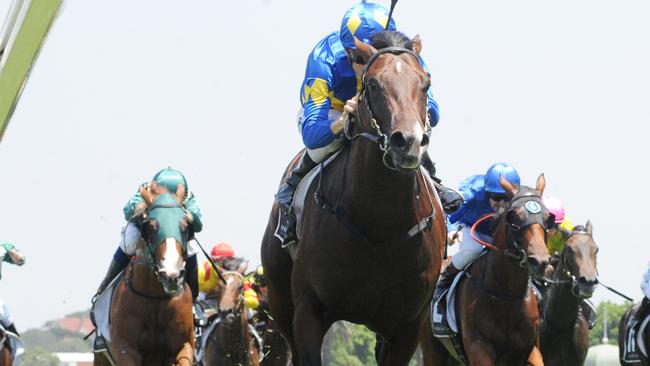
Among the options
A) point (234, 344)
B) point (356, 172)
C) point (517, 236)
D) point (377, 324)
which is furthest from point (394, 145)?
point (234, 344)

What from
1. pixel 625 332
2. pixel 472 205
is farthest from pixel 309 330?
pixel 625 332

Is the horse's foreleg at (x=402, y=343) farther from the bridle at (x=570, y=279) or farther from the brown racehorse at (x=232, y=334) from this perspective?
the brown racehorse at (x=232, y=334)

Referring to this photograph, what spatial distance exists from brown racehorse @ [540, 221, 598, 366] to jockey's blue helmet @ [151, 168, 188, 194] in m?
4.31

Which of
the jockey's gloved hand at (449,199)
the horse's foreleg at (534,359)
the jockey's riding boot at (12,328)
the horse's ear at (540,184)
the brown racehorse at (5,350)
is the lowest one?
the brown racehorse at (5,350)

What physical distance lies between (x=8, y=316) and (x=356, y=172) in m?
9.59

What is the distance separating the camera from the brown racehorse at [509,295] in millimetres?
10094

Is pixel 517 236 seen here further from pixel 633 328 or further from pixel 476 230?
pixel 633 328

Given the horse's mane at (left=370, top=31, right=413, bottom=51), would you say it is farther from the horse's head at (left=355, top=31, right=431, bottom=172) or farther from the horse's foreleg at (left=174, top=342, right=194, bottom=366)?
the horse's foreleg at (left=174, top=342, right=194, bottom=366)

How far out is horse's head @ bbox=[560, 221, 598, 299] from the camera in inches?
514

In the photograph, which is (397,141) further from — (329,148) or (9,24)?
(9,24)

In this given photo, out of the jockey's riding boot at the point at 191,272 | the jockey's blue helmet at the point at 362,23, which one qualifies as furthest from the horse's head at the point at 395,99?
the jockey's riding boot at the point at 191,272

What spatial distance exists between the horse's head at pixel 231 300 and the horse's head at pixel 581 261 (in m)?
6.15

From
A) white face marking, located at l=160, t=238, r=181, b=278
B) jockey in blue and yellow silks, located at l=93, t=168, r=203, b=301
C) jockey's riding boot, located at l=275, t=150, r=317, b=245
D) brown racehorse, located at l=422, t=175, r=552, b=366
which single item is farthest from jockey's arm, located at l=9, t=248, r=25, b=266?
jockey's riding boot, located at l=275, t=150, r=317, b=245

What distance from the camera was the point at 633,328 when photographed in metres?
14.1
